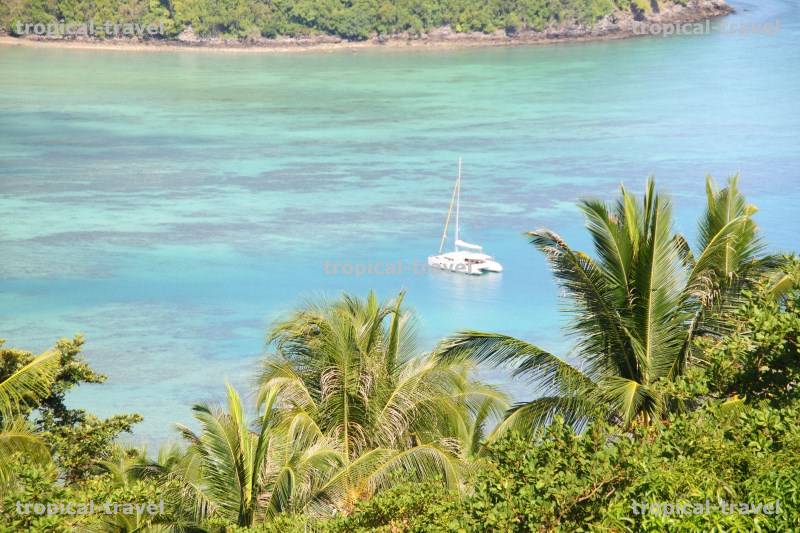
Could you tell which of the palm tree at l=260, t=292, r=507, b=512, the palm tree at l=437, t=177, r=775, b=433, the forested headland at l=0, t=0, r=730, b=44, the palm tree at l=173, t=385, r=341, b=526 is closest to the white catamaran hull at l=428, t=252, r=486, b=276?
the palm tree at l=260, t=292, r=507, b=512

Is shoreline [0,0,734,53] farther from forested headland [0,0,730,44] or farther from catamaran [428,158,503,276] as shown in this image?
catamaran [428,158,503,276]

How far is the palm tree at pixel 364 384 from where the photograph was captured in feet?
33.0

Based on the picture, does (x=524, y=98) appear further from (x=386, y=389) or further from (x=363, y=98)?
(x=386, y=389)

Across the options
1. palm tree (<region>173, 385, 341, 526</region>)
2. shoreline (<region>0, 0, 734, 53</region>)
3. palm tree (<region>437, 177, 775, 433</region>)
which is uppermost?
palm tree (<region>437, 177, 775, 433</region>)

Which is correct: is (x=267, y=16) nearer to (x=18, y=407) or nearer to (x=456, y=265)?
(x=456, y=265)

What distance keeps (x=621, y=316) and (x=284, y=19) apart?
8110 centimetres


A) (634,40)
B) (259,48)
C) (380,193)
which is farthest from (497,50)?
(380,193)

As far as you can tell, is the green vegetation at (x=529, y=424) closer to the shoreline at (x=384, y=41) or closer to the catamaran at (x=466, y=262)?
the catamaran at (x=466, y=262)

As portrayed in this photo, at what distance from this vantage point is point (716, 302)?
9102 millimetres

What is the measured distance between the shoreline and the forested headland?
0.14 m

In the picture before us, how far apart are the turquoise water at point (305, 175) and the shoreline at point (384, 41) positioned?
2668mm

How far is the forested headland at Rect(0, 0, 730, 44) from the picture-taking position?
86688mm

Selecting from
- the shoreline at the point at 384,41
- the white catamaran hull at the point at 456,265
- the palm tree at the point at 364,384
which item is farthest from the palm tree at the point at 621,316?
the shoreline at the point at 384,41

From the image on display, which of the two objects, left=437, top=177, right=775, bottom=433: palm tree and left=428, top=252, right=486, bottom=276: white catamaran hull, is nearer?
left=437, top=177, right=775, bottom=433: palm tree
